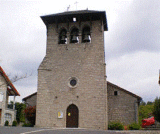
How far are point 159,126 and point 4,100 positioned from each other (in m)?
17.0

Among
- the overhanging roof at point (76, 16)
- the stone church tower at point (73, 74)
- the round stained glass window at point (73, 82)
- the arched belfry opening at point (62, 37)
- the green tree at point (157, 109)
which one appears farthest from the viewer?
the arched belfry opening at point (62, 37)

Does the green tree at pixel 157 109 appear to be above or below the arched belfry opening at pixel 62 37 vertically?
below

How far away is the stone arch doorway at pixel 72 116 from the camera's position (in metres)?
19.6

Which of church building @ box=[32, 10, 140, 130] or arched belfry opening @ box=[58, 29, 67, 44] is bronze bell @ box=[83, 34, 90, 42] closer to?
church building @ box=[32, 10, 140, 130]

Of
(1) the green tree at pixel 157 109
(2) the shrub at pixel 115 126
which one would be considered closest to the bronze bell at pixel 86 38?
(2) the shrub at pixel 115 126

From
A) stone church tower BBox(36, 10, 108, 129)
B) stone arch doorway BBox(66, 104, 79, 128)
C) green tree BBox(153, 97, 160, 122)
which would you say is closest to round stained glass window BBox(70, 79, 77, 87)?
stone church tower BBox(36, 10, 108, 129)

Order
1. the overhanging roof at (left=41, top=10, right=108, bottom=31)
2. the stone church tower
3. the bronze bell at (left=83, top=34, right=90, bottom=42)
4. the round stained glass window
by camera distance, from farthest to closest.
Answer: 1. the bronze bell at (left=83, top=34, right=90, bottom=42)
2. the overhanging roof at (left=41, top=10, right=108, bottom=31)
3. the round stained glass window
4. the stone church tower

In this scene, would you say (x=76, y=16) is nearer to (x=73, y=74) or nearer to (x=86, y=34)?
(x=86, y=34)

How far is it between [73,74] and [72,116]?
3.64 metres

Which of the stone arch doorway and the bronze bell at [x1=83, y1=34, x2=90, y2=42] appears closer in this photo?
the stone arch doorway

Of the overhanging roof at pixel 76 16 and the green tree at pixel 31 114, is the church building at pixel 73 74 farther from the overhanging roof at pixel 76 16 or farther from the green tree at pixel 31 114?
the green tree at pixel 31 114

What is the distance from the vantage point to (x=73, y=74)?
20.6 metres

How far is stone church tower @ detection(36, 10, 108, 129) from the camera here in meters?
19.6

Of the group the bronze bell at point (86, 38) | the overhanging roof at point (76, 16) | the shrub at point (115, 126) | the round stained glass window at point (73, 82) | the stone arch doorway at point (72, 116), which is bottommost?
the shrub at point (115, 126)
